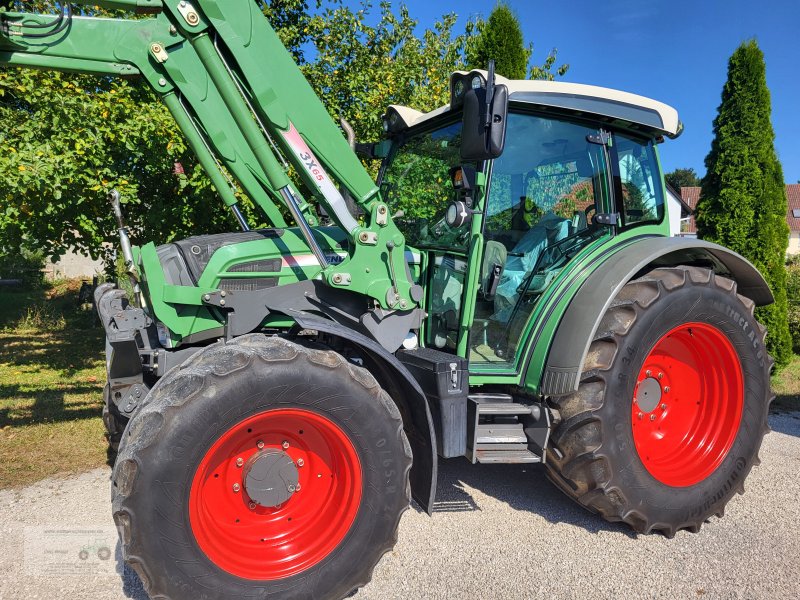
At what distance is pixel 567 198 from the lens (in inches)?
136

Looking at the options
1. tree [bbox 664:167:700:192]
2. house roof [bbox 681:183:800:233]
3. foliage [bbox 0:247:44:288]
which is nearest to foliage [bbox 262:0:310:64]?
foliage [bbox 0:247:44:288]

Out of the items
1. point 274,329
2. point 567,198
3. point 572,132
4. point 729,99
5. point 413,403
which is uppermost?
point 729,99

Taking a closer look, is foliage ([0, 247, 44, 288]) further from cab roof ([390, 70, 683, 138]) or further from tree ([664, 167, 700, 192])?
tree ([664, 167, 700, 192])

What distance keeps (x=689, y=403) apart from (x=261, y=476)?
2682 millimetres

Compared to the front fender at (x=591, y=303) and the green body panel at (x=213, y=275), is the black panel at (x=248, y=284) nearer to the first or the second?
the green body panel at (x=213, y=275)

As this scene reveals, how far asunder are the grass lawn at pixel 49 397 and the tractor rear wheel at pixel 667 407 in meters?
3.40

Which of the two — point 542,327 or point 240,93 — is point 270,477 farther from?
point 240,93

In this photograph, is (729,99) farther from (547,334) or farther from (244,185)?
(244,185)

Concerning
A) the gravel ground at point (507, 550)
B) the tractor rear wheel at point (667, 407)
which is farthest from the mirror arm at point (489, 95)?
the gravel ground at point (507, 550)

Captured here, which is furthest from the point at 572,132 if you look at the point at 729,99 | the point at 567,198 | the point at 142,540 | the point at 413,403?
the point at 729,99

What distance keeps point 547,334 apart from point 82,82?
16.5 ft

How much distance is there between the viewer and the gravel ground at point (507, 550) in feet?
9.10

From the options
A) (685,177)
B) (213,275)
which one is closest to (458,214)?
(213,275)

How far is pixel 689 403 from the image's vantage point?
369 centimetres
